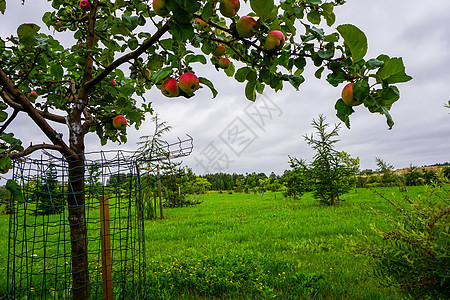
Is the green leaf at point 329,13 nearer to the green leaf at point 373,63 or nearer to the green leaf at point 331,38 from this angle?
the green leaf at point 331,38

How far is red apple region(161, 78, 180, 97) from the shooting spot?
1339 millimetres

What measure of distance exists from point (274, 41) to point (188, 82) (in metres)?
0.46

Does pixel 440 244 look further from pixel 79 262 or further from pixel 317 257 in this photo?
pixel 79 262

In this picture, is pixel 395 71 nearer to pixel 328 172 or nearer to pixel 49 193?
pixel 49 193

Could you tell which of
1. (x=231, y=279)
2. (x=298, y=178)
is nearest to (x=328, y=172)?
(x=298, y=178)

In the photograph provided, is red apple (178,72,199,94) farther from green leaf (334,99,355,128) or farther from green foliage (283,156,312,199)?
green foliage (283,156,312,199)

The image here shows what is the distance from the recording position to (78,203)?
211 cm

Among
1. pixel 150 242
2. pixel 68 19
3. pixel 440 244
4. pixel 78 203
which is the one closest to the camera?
pixel 440 244

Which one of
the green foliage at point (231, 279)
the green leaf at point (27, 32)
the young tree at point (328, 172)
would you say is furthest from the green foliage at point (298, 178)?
the green leaf at point (27, 32)

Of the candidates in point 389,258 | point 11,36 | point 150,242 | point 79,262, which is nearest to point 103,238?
point 79,262

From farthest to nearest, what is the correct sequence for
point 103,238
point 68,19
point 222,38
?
point 68,19 → point 103,238 → point 222,38

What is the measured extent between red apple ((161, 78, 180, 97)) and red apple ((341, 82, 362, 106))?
797 millimetres

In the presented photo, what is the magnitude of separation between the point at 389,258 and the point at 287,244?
9.17ft

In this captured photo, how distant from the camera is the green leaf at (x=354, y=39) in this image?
0.98m
